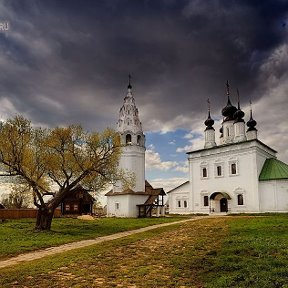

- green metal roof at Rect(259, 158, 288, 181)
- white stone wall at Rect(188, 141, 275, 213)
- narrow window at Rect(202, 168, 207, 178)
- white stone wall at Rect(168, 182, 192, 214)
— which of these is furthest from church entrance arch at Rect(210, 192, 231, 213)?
green metal roof at Rect(259, 158, 288, 181)

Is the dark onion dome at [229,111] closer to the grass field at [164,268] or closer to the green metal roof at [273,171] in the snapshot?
the green metal roof at [273,171]

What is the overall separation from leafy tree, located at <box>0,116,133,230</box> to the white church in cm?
2092

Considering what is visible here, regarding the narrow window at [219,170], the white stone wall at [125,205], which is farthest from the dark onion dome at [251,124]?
the white stone wall at [125,205]

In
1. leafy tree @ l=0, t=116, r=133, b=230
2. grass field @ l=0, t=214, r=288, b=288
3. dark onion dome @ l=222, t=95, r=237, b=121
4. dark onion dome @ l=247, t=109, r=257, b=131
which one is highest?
dark onion dome @ l=222, t=95, r=237, b=121

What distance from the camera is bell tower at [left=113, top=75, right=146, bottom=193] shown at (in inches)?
1738

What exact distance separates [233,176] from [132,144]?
13.7 m

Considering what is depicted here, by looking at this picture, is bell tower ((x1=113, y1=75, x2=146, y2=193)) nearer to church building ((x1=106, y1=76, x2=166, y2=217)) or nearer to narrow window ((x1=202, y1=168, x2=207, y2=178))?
church building ((x1=106, y1=76, x2=166, y2=217))

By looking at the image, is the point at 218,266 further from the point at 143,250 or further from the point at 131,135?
the point at 131,135

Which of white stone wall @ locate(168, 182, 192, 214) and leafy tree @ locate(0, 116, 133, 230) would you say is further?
white stone wall @ locate(168, 182, 192, 214)

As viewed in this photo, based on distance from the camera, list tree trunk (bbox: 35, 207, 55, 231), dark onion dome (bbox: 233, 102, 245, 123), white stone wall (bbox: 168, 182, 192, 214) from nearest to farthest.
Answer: tree trunk (bbox: 35, 207, 55, 231)
dark onion dome (bbox: 233, 102, 245, 123)
white stone wall (bbox: 168, 182, 192, 214)

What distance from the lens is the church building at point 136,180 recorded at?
42.2 m

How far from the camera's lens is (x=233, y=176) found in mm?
42125

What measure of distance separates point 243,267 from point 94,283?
3938 mm

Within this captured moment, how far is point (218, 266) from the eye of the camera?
916 centimetres
